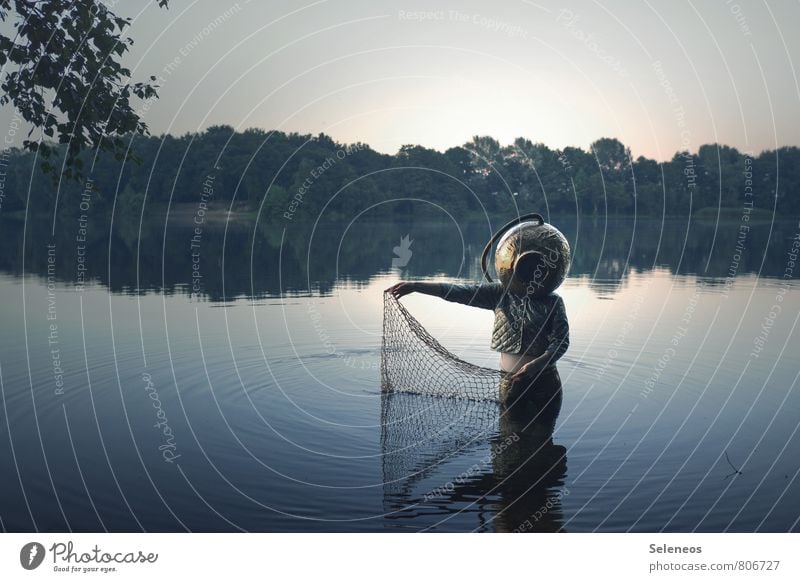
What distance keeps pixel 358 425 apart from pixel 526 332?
112 inches

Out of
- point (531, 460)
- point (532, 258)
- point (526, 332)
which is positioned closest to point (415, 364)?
point (526, 332)

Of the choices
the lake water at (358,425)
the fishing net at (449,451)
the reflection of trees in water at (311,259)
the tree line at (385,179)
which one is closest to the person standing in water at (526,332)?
the fishing net at (449,451)

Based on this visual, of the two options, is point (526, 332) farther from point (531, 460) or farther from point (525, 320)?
point (531, 460)

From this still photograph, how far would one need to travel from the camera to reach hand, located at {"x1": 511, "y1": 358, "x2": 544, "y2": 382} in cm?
945

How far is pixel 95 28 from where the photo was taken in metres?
10.9

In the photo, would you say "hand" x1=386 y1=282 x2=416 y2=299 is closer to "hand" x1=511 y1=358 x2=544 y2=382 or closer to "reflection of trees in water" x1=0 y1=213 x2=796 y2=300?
"hand" x1=511 y1=358 x2=544 y2=382

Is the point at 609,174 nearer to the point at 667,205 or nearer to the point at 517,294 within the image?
the point at 667,205

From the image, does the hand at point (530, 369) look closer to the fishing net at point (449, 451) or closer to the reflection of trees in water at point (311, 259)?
the fishing net at point (449, 451)

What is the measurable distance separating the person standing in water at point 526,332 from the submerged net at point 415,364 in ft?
1.05

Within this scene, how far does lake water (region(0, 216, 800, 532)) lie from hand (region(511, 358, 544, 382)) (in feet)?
3.17

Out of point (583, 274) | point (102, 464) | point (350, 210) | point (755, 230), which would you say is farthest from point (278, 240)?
point (102, 464)

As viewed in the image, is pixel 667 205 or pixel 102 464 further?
pixel 667 205

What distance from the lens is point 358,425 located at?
11.1 m

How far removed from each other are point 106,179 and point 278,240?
35.7 m
